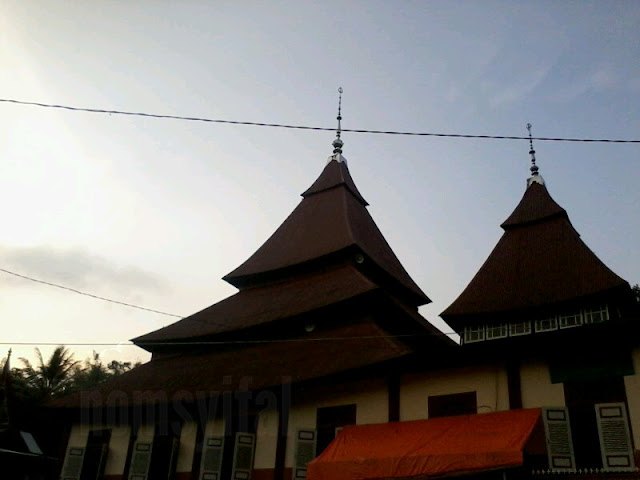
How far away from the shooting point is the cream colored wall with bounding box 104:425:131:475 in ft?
49.5

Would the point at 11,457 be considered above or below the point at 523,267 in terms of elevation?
below

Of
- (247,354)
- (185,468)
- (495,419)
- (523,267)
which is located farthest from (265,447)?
(523,267)

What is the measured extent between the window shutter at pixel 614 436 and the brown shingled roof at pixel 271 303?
679cm

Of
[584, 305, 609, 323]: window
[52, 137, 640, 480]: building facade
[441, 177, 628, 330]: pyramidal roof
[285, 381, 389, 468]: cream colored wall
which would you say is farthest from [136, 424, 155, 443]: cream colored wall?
[584, 305, 609, 323]: window

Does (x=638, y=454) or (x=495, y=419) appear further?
(x=495, y=419)

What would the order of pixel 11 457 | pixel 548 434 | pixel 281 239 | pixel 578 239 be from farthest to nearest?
pixel 281 239 → pixel 578 239 → pixel 11 457 → pixel 548 434

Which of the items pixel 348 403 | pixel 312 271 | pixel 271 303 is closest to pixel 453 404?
pixel 348 403

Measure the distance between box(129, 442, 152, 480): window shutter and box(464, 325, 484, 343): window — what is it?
11.0 m

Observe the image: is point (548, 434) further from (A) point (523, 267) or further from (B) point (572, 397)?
(A) point (523, 267)

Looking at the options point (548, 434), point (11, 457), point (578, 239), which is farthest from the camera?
point (578, 239)

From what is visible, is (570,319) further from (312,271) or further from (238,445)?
(238,445)

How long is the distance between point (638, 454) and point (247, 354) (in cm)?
983

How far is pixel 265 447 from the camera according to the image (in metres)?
13.3

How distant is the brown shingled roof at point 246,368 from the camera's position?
13.2m
